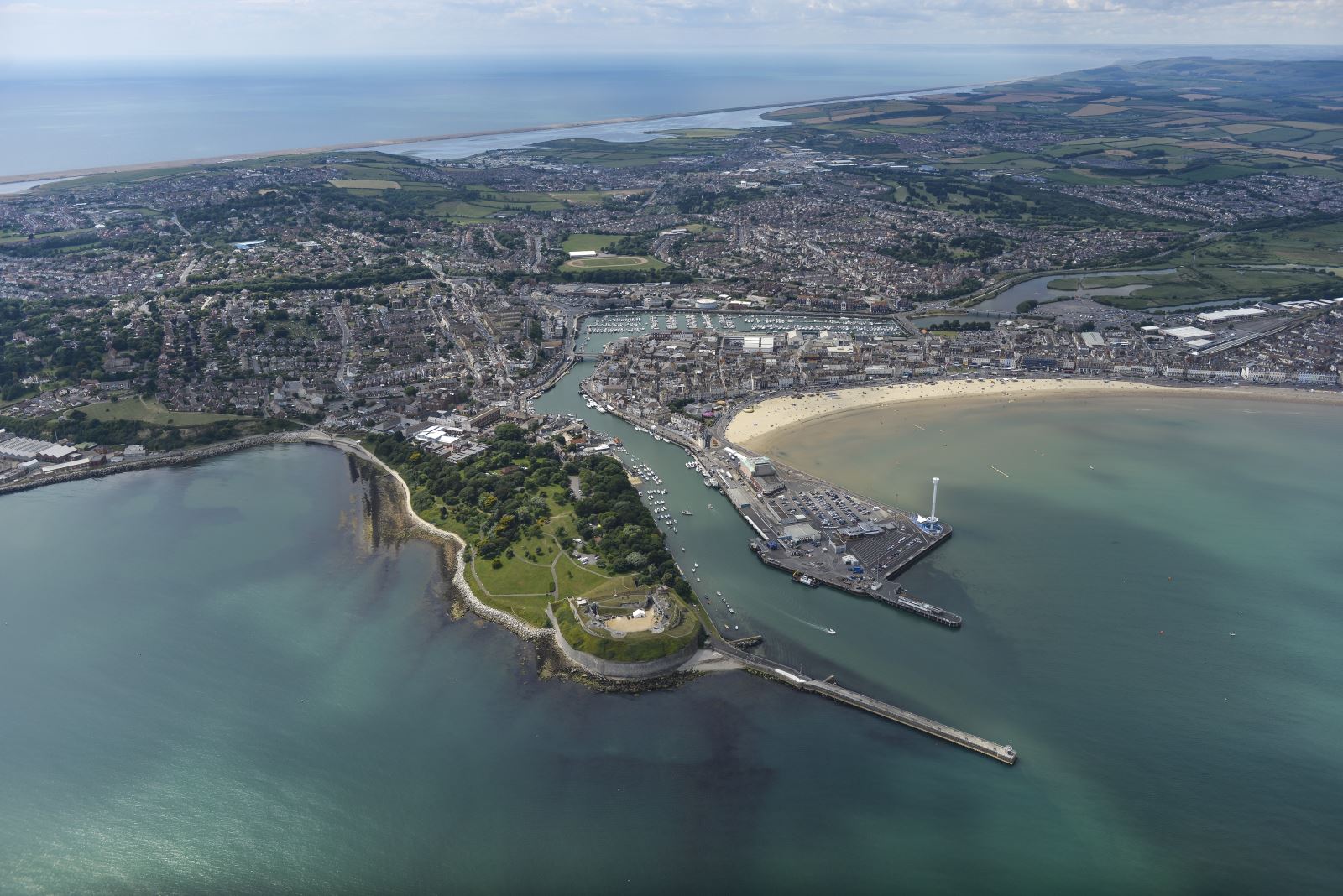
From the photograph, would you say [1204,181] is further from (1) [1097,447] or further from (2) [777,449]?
(2) [777,449]

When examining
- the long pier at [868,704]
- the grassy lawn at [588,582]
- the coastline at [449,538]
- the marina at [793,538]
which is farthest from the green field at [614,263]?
the long pier at [868,704]

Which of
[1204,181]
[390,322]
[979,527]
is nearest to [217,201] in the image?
[390,322]

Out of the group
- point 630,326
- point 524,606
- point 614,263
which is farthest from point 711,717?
point 614,263

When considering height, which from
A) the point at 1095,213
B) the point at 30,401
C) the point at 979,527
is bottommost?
the point at 979,527

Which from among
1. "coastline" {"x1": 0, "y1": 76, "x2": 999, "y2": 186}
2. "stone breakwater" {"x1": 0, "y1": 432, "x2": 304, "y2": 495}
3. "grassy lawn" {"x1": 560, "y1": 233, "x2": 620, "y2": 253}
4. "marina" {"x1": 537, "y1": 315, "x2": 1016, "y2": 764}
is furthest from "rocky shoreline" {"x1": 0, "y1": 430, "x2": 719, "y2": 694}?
"coastline" {"x1": 0, "y1": 76, "x2": 999, "y2": 186}

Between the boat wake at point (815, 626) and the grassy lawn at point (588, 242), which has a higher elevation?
the grassy lawn at point (588, 242)

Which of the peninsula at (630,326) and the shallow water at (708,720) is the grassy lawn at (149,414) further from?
the shallow water at (708,720)
